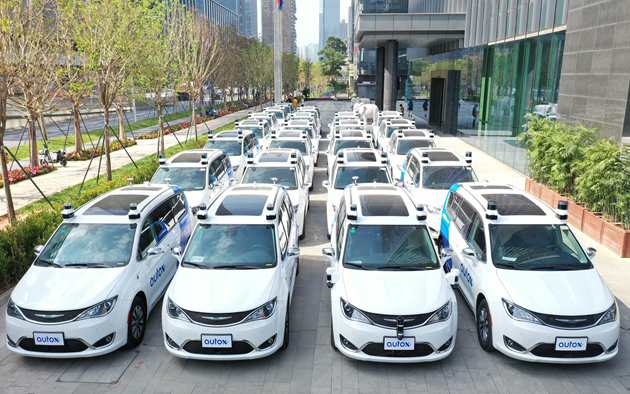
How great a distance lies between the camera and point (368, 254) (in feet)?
23.2

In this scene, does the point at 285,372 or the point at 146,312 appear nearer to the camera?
the point at 285,372

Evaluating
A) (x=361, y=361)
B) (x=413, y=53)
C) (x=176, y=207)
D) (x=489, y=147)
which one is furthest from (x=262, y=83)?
Result: (x=361, y=361)

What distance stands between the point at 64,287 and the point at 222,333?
232 cm

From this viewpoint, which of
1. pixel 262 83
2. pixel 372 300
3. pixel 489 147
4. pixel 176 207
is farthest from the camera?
pixel 262 83

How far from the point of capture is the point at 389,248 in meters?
7.14

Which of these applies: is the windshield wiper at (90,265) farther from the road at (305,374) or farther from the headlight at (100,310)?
the road at (305,374)

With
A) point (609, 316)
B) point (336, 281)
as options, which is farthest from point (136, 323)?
point (609, 316)

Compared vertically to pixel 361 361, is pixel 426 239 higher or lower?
higher

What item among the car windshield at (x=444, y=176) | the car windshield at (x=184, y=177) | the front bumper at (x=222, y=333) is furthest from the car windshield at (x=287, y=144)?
the front bumper at (x=222, y=333)

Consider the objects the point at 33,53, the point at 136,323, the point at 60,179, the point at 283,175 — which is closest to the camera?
the point at 136,323

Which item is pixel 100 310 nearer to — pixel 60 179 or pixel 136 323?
pixel 136 323

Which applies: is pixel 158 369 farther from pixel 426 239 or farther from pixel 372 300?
pixel 426 239

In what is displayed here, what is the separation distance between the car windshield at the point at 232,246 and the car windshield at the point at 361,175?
4.61 metres

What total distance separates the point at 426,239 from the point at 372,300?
1.53 m
